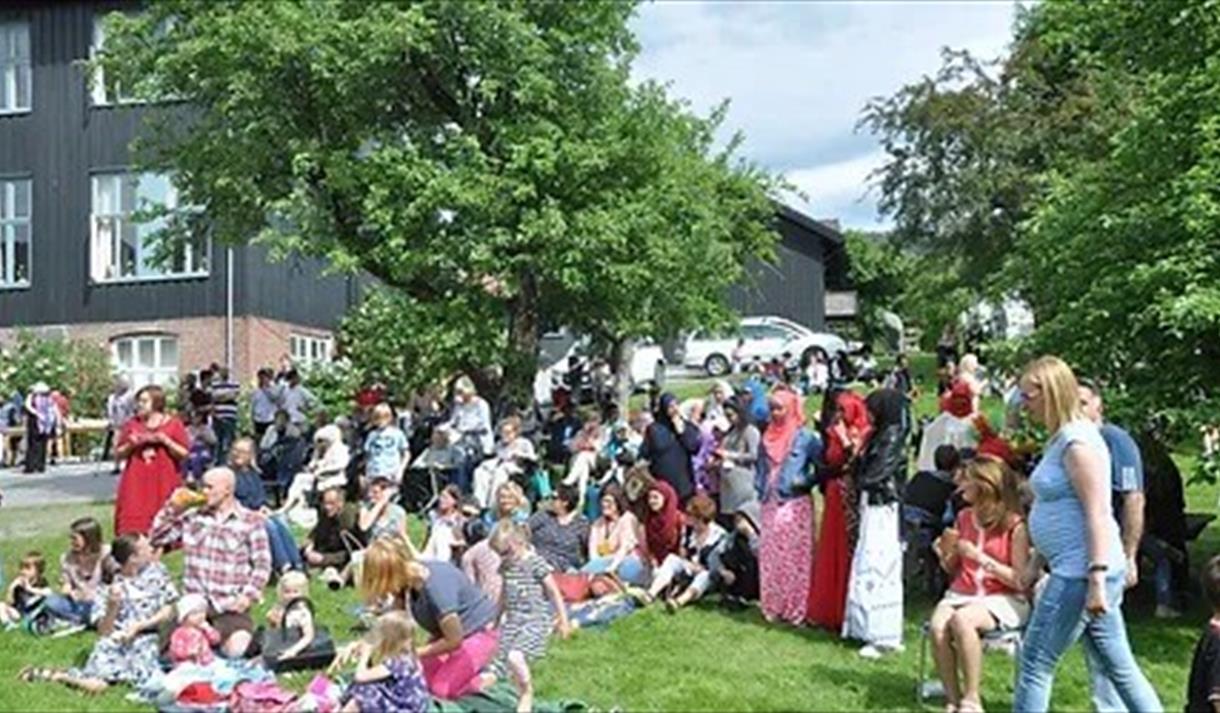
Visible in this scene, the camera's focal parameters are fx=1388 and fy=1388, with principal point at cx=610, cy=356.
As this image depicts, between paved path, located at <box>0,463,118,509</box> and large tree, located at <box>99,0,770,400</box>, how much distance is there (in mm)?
4028

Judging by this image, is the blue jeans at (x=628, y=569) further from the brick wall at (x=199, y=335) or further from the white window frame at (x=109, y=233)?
the white window frame at (x=109, y=233)

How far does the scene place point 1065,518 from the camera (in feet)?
18.9

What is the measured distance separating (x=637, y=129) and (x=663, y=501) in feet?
21.4

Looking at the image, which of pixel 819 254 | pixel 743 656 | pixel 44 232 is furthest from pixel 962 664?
pixel 819 254

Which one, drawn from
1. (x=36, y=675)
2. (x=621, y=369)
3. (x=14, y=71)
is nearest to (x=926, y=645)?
(x=36, y=675)

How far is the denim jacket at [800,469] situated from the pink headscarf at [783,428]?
0.05 meters

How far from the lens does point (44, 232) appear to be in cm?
2819

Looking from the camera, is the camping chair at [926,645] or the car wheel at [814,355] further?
the car wheel at [814,355]

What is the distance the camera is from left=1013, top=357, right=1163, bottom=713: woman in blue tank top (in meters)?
5.63

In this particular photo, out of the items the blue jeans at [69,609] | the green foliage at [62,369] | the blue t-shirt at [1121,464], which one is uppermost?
the green foliage at [62,369]

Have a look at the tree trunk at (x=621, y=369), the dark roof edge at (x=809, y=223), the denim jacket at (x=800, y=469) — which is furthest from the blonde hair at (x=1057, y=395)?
the dark roof edge at (x=809, y=223)

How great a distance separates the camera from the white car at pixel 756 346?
121 ft

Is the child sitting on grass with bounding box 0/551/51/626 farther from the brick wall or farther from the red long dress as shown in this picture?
the brick wall

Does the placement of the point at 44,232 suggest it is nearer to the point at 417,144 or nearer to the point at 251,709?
the point at 417,144
